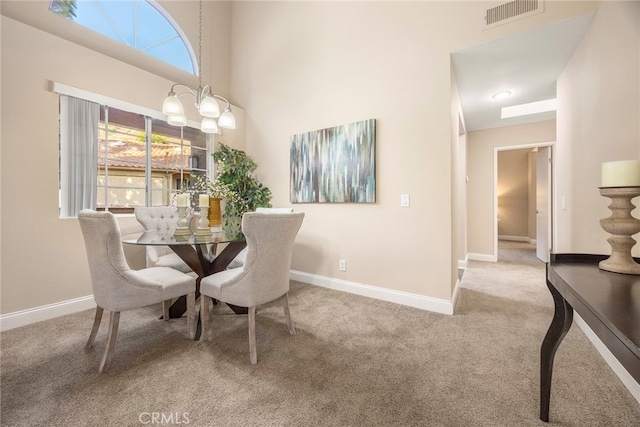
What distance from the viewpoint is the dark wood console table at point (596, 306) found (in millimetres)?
628

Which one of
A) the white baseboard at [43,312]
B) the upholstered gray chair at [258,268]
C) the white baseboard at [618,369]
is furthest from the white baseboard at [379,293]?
the white baseboard at [43,312]

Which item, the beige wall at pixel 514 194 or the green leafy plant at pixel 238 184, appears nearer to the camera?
the green leafy plant at pixel 238 184

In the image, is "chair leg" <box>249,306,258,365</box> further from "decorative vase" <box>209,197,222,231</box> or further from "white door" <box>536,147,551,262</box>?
"white door" <box>536,147,551,262</box>

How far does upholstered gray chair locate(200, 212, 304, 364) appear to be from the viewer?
5.40 feet

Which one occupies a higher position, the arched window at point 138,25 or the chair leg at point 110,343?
the arched window at point 138,25

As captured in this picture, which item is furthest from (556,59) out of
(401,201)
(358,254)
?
(358,254)

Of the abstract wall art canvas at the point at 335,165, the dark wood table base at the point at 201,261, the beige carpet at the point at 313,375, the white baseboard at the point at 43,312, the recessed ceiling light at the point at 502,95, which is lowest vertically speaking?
the beige carpet at the point at 313,375

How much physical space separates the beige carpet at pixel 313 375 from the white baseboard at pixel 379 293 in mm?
175

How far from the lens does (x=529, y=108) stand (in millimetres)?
3967

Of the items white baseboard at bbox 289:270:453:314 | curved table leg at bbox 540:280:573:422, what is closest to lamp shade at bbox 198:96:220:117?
white baseboard at bbox 289:270:453:314

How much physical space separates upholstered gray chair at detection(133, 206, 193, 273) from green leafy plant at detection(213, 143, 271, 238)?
762 mm

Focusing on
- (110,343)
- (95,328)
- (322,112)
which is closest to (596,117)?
(322,112)

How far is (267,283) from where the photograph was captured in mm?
1777

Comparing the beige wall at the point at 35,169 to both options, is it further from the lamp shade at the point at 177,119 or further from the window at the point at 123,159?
the lamp shade at the point at 177,119
